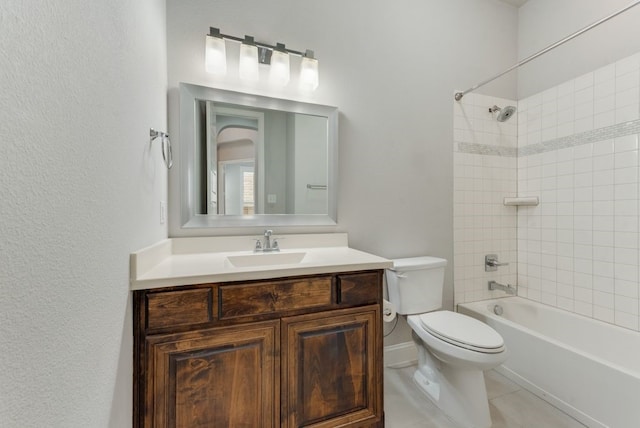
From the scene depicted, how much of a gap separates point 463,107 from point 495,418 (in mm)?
2119

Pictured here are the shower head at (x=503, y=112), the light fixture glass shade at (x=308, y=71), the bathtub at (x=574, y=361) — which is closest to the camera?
the bathtub at (x=574, y=361)

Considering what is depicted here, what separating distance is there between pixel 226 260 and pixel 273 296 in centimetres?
38

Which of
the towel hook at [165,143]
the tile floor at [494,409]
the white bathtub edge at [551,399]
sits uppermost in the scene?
the towel hook at [165,143]

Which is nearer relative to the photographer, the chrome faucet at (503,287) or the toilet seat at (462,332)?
the toilet seat at (462,332)

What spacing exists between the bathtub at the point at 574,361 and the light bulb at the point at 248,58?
227 cm

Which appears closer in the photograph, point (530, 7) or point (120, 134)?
point (120, 134)

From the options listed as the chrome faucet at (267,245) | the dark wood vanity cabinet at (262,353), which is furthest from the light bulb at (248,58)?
the dark wood vanity cabinet at (262,353)

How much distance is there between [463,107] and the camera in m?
2.20

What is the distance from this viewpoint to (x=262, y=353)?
3.64 feet

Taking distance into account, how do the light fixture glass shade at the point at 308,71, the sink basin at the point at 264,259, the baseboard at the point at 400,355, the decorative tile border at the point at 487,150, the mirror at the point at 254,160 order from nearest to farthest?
the sink basin at the point at 264,259
the mirror at the point at 254,160
the light fixture glass shade at the point at 308,71
the baseboard at the point at 400,355
the decorative tile border at the point at 487,150

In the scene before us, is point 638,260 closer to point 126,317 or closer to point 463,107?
point 463,107

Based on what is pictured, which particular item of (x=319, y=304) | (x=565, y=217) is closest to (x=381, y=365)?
(x=319, y=304)

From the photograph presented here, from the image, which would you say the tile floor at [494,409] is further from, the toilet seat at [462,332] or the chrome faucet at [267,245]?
the chrome faucet at [267,245]

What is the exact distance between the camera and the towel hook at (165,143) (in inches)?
45.4
